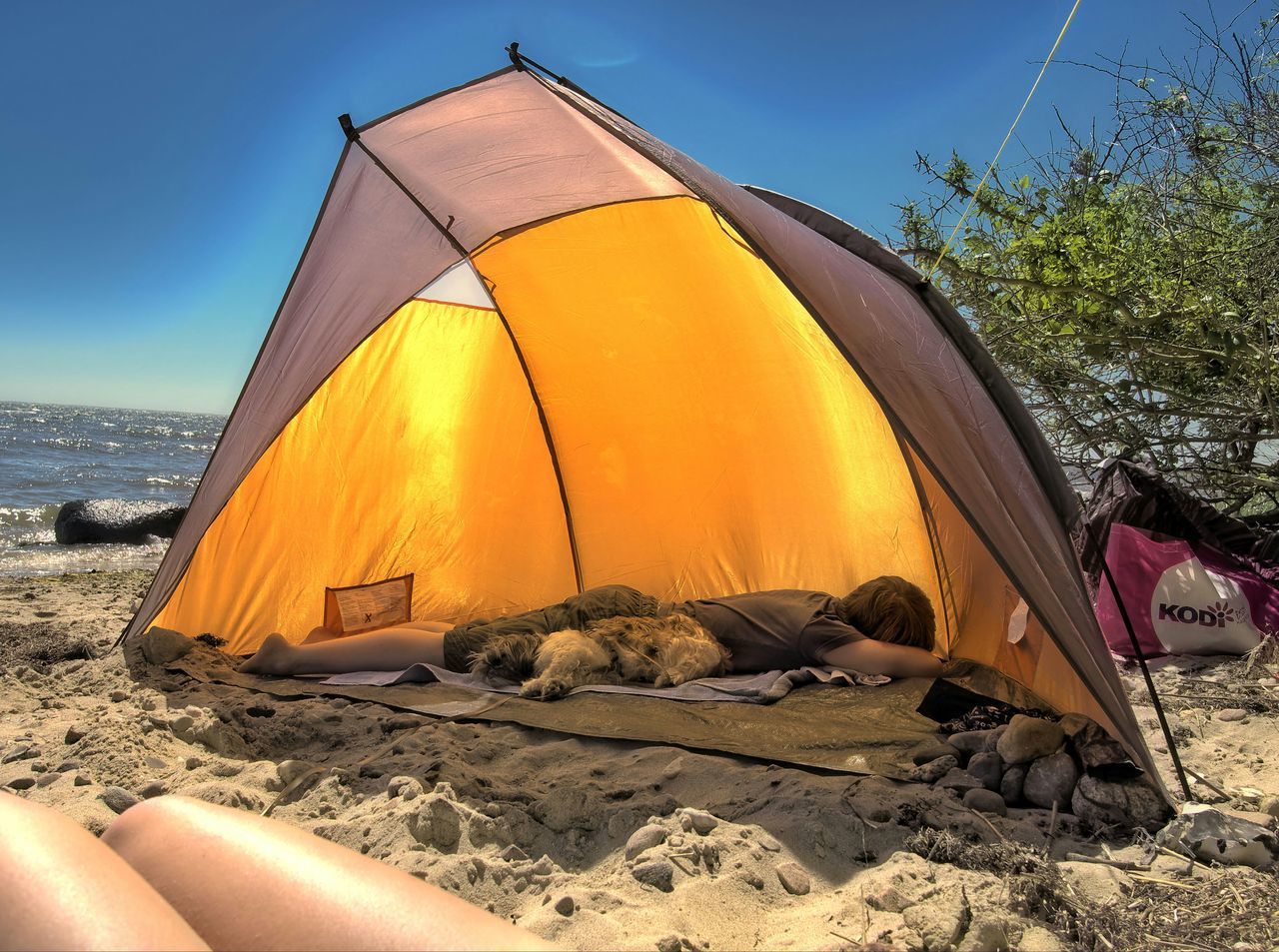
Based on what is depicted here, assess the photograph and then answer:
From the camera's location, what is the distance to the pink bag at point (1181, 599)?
3.95m

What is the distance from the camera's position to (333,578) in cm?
443

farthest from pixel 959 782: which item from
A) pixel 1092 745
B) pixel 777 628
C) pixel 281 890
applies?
pixel 281 890

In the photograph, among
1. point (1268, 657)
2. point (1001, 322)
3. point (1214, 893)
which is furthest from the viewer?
point (1001, 322)

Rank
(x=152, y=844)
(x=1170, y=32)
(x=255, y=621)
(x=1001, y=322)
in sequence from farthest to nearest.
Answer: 1. (x=1001, y=322)
2. (x=1170, y=32)
3. (x=255, y=621)
4. (x=152, y=844)

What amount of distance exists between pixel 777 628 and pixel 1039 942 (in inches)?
85.6

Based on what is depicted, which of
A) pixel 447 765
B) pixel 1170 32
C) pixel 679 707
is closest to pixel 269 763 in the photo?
pixel 447 765

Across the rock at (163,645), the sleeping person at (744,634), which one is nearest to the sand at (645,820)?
the rock at (163,645)

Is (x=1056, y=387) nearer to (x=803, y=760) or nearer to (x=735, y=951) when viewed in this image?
(x=803, y=760)

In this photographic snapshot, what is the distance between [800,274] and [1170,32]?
11.4 feet

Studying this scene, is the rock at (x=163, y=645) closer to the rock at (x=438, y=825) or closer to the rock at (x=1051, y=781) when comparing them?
the rock at (x=438, y=825)

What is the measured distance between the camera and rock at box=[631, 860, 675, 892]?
1988mm

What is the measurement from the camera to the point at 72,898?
895 millimetres

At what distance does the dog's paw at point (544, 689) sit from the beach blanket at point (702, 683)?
55 mm

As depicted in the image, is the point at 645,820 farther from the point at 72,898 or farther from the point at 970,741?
the point at 72,898
